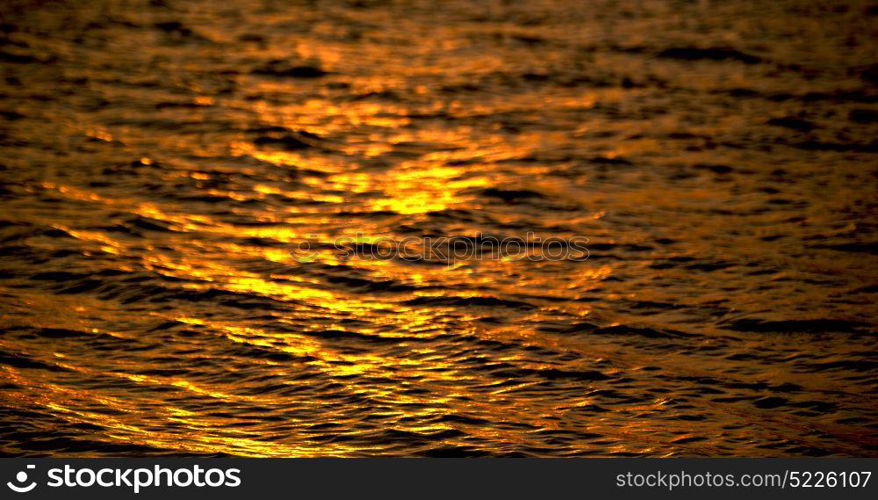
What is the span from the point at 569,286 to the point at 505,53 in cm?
260

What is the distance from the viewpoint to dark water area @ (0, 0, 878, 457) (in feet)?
9.77

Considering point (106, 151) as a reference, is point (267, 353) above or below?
below

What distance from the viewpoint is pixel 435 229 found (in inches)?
163

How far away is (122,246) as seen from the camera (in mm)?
3938

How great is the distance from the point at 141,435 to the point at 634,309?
4.87ft

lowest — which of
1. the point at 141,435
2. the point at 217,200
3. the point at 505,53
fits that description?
the point at 141,435

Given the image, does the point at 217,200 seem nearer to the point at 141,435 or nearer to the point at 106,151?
the point at 106,151

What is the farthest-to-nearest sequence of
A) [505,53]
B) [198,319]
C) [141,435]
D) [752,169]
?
[505,53] → [752,169] → [198,319] → [141,435]

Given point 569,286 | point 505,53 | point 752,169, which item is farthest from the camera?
→ point 505,53

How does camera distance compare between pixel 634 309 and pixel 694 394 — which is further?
pixel 634 309

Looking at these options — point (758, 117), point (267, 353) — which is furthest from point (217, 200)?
point (758, 117)

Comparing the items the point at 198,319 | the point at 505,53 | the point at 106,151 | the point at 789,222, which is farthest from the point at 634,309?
the point at 505,53

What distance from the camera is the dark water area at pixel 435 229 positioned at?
2.98 m

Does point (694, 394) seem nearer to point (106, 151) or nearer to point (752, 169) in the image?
point (752, 169)
